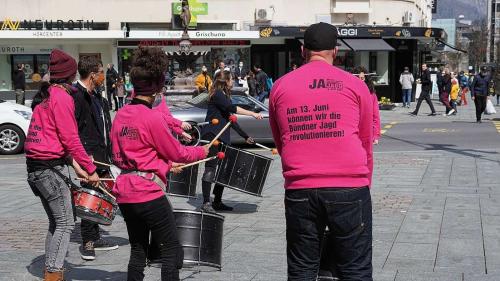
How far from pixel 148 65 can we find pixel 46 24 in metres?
30.9

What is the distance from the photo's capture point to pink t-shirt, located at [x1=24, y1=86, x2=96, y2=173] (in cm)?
538

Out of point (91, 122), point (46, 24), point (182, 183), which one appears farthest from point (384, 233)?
point (46, 24)

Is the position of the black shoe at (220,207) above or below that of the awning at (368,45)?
below

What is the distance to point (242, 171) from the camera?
824 cm

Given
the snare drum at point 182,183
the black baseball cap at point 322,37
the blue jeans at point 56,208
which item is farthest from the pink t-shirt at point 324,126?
the snare drum at point 182,183

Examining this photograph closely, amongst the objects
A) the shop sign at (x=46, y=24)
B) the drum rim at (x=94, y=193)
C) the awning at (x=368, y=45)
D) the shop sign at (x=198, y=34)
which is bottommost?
the drum rim at (x=94, y=193)

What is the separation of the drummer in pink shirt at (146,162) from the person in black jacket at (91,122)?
5.73ft

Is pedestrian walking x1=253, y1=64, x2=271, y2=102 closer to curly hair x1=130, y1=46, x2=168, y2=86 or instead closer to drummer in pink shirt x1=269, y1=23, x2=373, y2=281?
curly hair x1=130, y1=46, x2=168, y2=86

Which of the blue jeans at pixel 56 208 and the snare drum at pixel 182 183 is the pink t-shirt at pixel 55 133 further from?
the snare drum at pixel 182 183

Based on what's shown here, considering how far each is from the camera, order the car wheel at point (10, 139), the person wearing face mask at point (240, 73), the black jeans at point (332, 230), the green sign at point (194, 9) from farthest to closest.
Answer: the green sign at point (194, 9)
the person wearing face mask at point (240, 73)
the car wheel at point (10, 139)
the black jeans at point (332, 230)

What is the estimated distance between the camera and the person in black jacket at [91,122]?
6.46m

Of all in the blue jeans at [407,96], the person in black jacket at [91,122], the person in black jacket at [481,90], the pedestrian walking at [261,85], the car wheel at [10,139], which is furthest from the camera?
the blue jeans at [407,96]

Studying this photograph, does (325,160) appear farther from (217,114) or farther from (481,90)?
(481,90)

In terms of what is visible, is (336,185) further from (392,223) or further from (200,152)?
(392,223)
